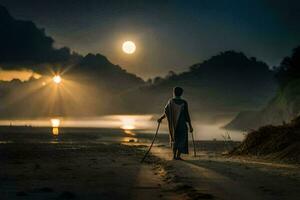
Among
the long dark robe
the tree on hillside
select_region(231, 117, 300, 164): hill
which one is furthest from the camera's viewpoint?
the tree on hillside

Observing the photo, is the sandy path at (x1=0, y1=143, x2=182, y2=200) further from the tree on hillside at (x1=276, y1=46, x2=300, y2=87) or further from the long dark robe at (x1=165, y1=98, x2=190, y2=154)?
the tree on hillside at (x1=276, y1=46, x2=300, y2=87)

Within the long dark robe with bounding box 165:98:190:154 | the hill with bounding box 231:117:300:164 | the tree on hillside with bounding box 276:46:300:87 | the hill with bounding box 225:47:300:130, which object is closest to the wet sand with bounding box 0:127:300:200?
the long dark robe with bounding box 165:98:190:154

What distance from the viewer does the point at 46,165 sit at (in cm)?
1942

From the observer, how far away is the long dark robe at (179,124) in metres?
21.6

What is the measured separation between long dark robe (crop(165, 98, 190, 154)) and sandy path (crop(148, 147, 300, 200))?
277 centimetres

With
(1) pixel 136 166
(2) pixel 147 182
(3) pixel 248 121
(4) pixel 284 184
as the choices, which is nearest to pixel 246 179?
(4) pixel 284 184

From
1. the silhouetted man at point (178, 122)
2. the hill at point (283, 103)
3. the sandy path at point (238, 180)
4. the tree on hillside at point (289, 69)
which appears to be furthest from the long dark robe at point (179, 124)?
the tree on hillside at point (289, 69)

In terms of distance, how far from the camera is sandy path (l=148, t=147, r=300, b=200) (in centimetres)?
1212

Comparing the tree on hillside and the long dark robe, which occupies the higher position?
the tree on hillside

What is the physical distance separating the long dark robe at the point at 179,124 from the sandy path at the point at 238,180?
2767mm

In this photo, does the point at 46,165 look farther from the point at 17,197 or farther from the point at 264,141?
the point at 264,141

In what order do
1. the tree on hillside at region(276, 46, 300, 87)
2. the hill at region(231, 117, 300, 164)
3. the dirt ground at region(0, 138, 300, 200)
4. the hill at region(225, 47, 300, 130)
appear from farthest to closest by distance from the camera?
the tree on hillside at region(276, 46, 300, 87) → the hill at region(225, 47, 300, 130) → the hill at region(231, 117, 300, 164) → the dirt ground at region(0, 138, 300, 200)

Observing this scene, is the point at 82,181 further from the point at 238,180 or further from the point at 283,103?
the point at 283,103

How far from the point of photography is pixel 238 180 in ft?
47.5
